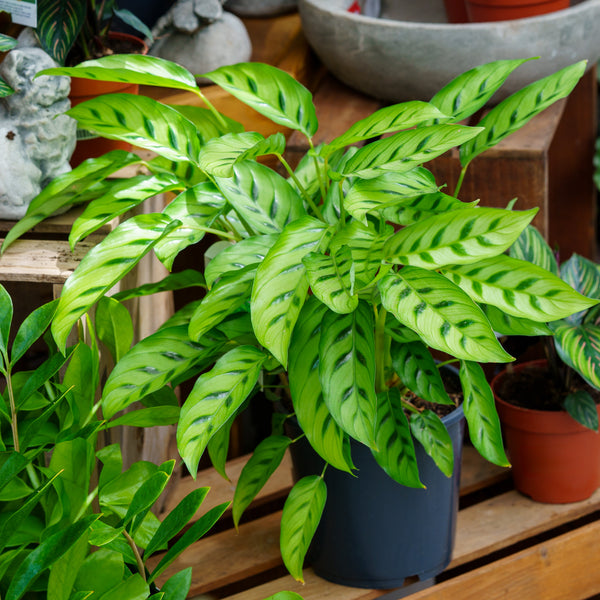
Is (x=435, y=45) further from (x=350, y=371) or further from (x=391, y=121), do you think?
(x=350, y=371)

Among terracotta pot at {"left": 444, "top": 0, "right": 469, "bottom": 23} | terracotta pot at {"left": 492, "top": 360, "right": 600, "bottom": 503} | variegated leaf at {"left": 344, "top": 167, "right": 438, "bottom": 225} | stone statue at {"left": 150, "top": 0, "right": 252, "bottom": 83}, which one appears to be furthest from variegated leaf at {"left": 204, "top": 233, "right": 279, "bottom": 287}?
terracotta pot at {"left": 444, "top": 0, "right": 469, "bottom": 23}

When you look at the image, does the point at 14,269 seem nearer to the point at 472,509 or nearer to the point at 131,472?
the point at 131,472

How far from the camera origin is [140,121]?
967mm

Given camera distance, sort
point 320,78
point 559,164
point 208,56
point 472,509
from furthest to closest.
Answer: point 559,164 < point 320,78 < point 208,56 < point 472,509

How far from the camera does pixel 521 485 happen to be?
129 cm

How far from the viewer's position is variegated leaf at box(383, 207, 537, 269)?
78 cm

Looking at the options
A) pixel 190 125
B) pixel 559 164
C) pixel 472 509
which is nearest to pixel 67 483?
pixel 190 125

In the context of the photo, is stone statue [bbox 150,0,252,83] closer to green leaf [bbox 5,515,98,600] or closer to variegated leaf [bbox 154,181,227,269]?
variegated leaf [bbox 154,181,227,269]

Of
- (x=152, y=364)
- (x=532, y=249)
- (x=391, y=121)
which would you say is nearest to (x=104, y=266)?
(x=152, y=364)

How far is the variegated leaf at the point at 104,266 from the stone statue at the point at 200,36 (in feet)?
2.10

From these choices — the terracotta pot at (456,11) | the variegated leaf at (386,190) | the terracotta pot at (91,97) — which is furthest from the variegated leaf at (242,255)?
the terracotta pot at (456,11)

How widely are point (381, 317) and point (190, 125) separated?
0.30m

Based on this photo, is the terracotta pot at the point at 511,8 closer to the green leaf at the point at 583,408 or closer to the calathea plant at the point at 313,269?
the calathea plant at the point at 313,269

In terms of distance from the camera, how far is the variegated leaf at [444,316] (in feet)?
2.55
